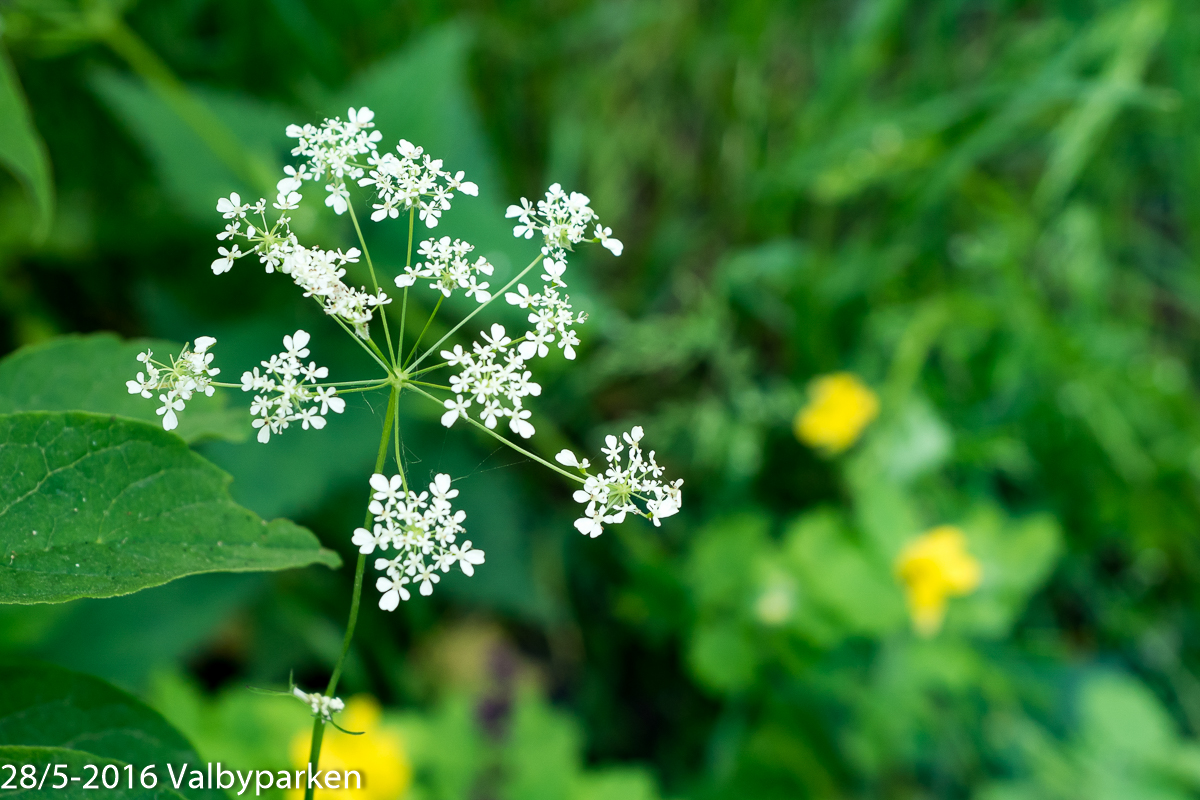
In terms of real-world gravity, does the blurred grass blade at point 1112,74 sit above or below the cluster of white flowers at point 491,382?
above

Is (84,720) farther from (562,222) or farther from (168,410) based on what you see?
(562,222)

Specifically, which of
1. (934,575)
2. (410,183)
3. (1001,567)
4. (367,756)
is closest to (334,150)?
(410,183)

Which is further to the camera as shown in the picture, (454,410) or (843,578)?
(843,578)

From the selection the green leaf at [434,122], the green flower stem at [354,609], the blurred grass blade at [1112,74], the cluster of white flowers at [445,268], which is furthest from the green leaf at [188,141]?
the blurred grass blade at [1112,74]

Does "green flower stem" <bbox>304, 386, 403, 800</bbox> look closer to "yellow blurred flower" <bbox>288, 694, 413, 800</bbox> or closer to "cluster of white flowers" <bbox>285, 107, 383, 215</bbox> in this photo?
"cluster of white flowers" <bbox>285, 107, 383, 215</bbox>

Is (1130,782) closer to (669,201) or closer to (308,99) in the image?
(669,201)

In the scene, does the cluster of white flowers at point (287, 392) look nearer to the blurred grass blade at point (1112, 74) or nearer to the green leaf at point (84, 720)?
the green leaf at point (84, 720)
